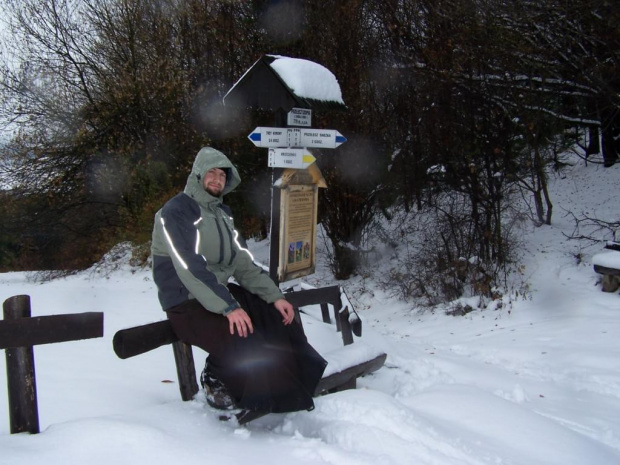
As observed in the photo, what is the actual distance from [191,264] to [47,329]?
2.91 ft

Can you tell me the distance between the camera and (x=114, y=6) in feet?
50.0

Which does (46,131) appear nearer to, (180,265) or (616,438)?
(180,265)

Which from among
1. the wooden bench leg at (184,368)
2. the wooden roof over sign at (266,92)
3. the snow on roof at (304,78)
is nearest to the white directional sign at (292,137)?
the wooden roof over sign at (266,92)

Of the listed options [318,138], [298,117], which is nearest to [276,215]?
[318,138]

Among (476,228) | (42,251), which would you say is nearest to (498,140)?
(476,228)

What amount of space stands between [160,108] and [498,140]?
317 inches

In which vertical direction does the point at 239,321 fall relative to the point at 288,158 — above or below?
below

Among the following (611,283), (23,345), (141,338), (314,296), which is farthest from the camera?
(611,283)

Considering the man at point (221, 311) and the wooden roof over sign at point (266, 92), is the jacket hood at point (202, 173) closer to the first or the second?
the man at point (221, 311)

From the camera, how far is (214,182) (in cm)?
363

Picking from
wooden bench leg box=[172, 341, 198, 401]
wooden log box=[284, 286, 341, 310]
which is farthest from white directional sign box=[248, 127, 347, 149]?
wooden bench leg box=[172, 341, 198, 401]

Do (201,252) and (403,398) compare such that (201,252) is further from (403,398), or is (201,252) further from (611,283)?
(611,283)

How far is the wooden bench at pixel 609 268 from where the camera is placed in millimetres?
7719

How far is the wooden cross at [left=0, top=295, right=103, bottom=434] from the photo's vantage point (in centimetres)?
304
